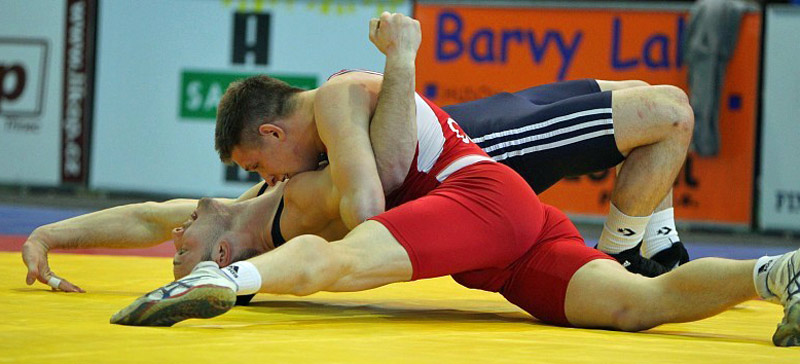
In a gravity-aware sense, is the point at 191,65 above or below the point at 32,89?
above

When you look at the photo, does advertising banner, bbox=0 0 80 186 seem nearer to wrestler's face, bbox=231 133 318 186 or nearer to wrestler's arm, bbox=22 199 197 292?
wrestler's arm, bbox=22 199 197 292

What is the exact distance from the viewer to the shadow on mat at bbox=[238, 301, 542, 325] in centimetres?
333

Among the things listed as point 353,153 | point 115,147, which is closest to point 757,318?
point 353,153

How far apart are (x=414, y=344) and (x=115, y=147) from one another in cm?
620

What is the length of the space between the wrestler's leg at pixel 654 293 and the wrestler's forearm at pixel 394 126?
2.02 feet

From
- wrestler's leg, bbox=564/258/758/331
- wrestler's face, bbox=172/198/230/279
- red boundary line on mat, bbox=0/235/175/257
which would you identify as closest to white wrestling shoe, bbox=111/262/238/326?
wrestler's face, bbox=172/198/230/279

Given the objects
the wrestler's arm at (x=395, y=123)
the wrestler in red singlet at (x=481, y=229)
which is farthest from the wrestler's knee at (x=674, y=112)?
the wrestler's arm at (x=395, y=123)

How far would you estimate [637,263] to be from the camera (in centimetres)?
408

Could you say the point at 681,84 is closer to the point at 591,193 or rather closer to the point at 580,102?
the point at 591,193

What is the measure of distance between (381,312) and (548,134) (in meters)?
1.01

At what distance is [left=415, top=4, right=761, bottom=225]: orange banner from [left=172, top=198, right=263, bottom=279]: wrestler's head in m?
4.52

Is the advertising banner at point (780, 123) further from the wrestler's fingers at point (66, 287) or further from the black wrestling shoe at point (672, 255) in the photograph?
the wrestler's fingers at point (66, 287)

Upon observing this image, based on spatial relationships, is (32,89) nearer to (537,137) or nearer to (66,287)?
(66,287)

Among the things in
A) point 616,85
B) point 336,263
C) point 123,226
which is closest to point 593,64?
point 616,85
